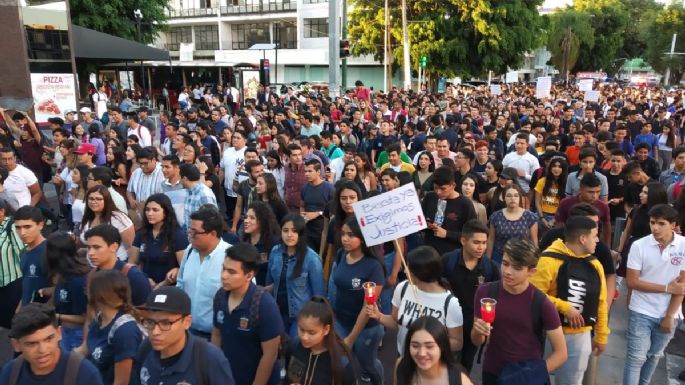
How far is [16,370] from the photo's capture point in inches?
109

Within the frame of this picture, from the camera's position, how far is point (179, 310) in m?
2.82

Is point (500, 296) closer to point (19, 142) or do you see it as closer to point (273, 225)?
point (273, 225)

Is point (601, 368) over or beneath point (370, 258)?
beneath

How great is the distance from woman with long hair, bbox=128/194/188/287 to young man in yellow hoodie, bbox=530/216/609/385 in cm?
288

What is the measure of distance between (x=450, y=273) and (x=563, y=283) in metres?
0.83

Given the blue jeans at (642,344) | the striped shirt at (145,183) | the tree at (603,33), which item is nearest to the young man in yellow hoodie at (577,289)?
the blue jeans at (642,344)

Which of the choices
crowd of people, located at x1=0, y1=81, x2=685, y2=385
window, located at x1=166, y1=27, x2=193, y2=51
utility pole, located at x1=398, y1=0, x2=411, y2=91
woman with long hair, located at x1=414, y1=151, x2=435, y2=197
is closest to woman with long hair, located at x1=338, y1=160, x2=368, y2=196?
crowd of people, located at x1=0, y1=81, x2=685, y2=385

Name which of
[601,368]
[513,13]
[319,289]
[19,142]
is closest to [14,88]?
[19,142]

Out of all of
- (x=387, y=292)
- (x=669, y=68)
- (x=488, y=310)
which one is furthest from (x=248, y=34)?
(x=488, y=310)

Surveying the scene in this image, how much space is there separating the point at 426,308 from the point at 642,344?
1.96 meters

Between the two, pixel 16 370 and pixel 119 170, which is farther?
pixel 119 170

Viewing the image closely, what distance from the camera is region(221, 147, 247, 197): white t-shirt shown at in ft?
27.9

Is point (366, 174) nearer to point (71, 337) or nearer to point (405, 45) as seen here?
point (71, 337)

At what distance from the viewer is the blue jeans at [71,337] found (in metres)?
3.79
